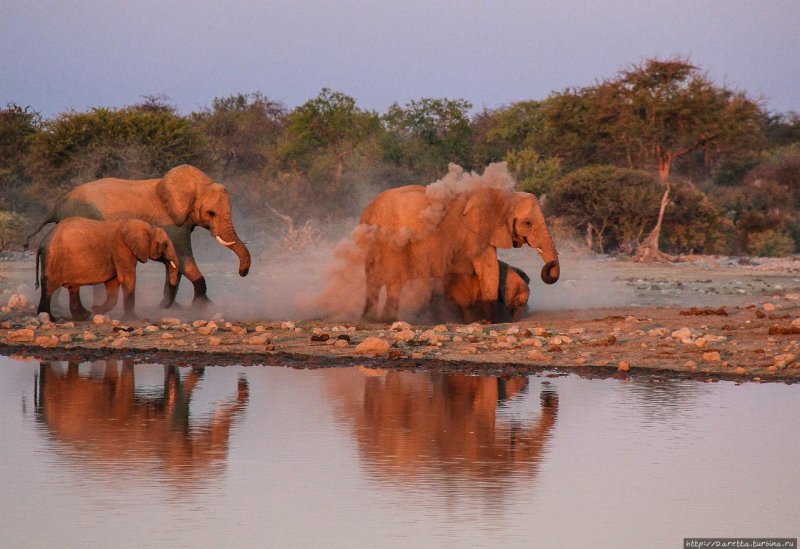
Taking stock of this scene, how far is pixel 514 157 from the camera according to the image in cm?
4309

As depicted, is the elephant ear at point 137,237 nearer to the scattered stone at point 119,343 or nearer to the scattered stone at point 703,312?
the scattered stone at point 119,343

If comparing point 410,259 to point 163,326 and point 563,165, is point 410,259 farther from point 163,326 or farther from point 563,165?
point 563,165

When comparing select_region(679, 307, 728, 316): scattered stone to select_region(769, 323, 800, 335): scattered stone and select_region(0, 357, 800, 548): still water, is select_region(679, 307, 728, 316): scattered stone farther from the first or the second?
select_region(0, 357, 800, 548): still water

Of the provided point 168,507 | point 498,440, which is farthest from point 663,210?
point 168,507

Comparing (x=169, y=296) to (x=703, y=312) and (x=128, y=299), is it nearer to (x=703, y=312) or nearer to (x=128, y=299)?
(x=128, y=299)

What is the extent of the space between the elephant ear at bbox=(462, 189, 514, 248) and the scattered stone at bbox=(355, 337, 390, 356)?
11.0ft

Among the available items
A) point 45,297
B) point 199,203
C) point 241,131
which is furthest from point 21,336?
point 241,131

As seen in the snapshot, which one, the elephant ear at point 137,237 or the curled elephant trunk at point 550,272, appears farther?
the curled elephant trunk at point 550,272

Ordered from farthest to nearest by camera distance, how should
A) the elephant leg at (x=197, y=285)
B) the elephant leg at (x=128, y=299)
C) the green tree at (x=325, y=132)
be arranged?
1. the green tree at (x=325, y=132)
2. the elephant leg at (x=197, y=285)
3. the elephant leg at (x=128, y=299)

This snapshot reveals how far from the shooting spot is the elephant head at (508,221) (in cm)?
1628

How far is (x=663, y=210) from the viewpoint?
1346 inches

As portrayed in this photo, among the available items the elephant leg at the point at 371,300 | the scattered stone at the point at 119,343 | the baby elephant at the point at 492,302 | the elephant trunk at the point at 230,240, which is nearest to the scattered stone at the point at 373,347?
the scattered stone at the point at 119,343

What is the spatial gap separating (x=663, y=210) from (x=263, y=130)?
2241cm

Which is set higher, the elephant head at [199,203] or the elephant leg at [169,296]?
the elephant head at [199,203]
